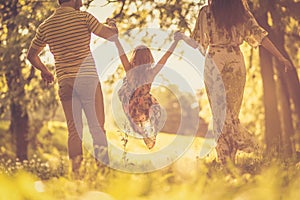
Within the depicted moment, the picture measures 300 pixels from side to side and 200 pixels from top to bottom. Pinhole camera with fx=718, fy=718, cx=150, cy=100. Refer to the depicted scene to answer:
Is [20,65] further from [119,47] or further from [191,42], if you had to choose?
[119,47]

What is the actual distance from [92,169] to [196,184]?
1556mm

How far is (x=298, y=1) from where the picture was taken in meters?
12.9

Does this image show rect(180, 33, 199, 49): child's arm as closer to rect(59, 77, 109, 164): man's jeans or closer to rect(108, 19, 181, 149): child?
rect(108, 19, 181, 149): child

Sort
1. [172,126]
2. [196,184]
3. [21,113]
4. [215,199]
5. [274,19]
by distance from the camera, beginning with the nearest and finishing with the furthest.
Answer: [215,199]
[196,184]
[274,19]
[21,113]
[172,126]

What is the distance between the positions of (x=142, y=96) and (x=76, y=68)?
5.28ft

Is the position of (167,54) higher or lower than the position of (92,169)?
higher

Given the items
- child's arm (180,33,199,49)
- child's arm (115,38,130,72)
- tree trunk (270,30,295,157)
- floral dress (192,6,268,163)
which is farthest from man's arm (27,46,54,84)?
tree trunk (270,30,295,157)

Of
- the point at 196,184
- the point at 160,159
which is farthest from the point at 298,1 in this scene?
the point at 196,184

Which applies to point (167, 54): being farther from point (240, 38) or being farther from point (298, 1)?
point (298, 1)

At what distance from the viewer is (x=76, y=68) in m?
7.32

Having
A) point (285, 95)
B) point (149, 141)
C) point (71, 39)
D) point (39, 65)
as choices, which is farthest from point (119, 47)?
point (285, 95)

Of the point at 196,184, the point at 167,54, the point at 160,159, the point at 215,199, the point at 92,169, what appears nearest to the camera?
the point at 215,199

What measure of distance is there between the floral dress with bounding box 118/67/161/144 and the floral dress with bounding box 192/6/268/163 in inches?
28.3

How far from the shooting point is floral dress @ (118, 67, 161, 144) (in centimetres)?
860
